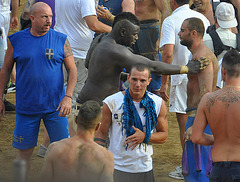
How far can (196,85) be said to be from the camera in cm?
573

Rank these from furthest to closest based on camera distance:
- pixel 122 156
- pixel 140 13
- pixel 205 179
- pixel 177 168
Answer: pixel 140 13
pixel 177 168
pixel 205 179
pixel 122 156

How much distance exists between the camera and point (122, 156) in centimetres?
478

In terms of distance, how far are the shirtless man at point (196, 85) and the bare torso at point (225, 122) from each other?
1052 mm

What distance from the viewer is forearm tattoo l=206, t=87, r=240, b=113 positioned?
4.34 meters

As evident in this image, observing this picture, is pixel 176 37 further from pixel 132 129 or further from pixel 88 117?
pixel 88 117

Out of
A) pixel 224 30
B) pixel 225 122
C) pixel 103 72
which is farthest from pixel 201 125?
pixel 224 30

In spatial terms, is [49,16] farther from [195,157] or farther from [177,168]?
[177,168]

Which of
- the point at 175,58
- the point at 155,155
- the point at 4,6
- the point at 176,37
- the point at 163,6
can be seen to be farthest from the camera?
the point at 4,6

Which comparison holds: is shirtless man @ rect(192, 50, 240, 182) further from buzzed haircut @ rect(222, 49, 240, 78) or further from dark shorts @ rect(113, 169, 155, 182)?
dark shorts @ rect(113, 169, 155, 182)

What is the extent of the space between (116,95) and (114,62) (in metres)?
Result: 0.92

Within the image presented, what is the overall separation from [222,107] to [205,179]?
1.49 m

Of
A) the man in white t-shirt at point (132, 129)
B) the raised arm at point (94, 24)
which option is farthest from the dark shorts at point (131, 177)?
the raised arm at point (94, 24)

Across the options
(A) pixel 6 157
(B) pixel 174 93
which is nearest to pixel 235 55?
(B) pixel 174 93

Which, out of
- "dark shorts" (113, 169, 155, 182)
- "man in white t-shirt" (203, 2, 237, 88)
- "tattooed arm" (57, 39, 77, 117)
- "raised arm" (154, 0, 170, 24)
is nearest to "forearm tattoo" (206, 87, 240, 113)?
"dark shorts" (113, 169, 155, 182)
